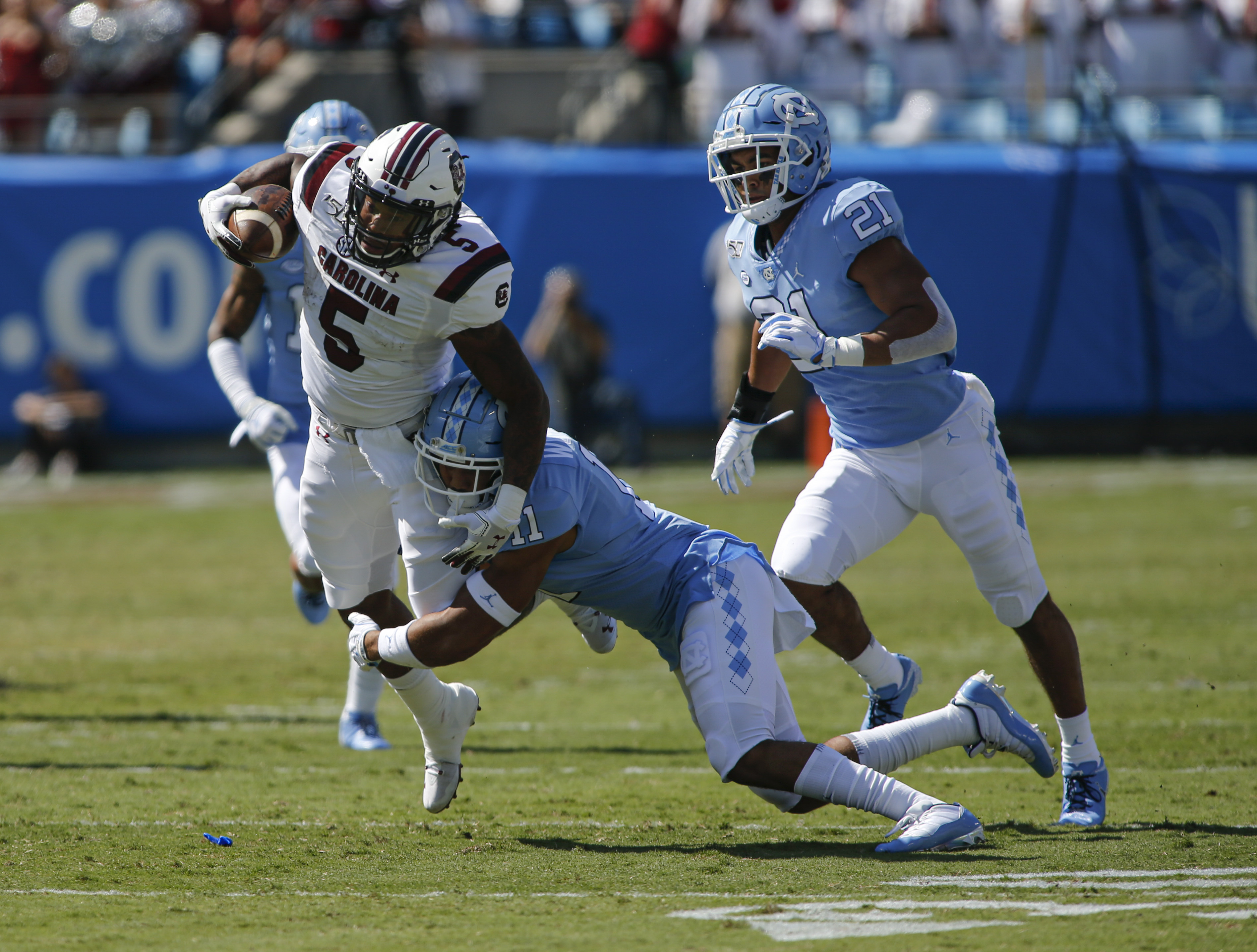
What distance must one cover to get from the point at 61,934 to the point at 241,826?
106 centimetres

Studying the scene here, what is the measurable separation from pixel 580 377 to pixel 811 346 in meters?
8.72

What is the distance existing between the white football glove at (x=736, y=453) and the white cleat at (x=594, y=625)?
515 millimetres

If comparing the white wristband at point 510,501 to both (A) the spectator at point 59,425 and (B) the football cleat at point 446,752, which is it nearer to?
(B) the football cleat at point 446,752

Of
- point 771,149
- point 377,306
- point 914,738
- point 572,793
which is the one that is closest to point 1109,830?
point 914,738

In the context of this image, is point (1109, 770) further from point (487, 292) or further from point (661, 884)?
point (487, 292)

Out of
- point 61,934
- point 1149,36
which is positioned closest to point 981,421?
point 61,934

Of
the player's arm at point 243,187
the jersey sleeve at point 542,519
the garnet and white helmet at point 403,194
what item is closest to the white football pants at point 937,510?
the jersey sleeve at point 542,519

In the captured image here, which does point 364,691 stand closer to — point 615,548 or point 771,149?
point 615,548

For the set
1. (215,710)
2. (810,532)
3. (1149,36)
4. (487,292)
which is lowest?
(215,710)

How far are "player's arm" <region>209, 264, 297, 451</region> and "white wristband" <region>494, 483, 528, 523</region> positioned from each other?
1.78 meters

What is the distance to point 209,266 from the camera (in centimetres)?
1307

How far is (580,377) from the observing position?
1277 cm

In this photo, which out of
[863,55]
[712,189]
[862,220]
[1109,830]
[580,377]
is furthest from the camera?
[863,55]

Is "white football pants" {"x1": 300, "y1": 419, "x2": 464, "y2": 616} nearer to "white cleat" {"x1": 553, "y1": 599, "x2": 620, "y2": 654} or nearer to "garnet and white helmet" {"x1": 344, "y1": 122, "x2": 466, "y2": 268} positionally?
"white cleat" {"x1": 553, "y1": 599, "x2": 620, "y2": 654}
